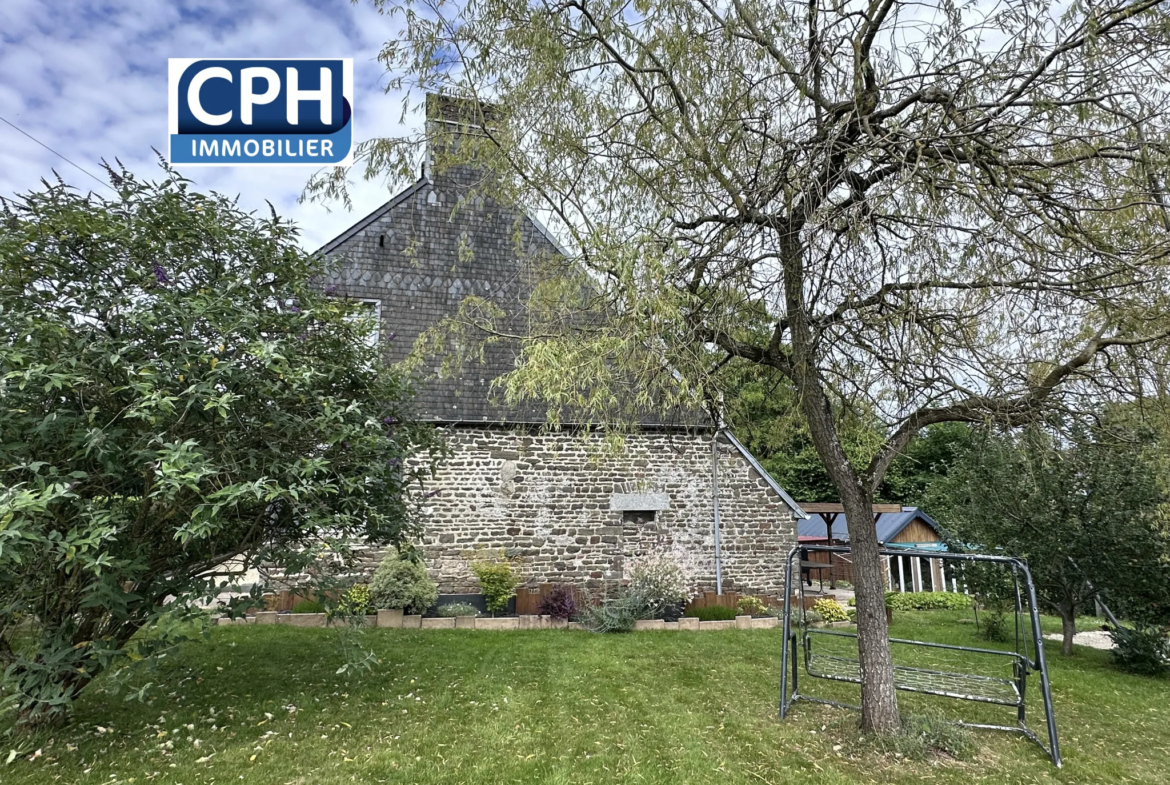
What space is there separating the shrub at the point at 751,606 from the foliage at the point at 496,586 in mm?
3927

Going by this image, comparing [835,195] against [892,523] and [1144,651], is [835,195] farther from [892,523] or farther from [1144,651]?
[892,523]

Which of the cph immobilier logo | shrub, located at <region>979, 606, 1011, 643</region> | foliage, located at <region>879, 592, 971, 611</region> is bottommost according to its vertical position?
foliage, located at <region>879, 592, 971, 611</region>

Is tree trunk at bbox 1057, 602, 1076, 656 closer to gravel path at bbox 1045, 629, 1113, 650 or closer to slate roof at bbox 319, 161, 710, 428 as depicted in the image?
gravel path at bbox 1045, 629, 1113, 650

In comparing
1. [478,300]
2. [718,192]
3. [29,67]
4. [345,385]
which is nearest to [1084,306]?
[718,192]

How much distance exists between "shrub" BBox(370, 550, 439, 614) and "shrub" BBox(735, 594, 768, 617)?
205 inches

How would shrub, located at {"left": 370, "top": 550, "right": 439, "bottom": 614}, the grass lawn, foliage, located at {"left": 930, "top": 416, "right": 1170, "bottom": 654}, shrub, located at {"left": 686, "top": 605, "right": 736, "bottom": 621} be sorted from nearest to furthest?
the grass lawn < foliage, located at {"left": 930, "top": 416, "right": 1170, "bottom": 654} < shrub, located at {"left": 370, "top": 550, "right": 439, "bottom": 614} < shrub, located at {"left": 686, "top": 605, "right": 736, "bottom": 621}

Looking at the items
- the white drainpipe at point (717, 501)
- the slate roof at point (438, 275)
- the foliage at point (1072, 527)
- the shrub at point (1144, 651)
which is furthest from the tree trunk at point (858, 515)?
the shrub at point (1144, 651)

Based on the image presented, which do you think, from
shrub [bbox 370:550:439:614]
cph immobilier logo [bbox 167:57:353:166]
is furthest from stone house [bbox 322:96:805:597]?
cph immobilier logo [bbox 167:57:353:166]

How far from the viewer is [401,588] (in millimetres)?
8656

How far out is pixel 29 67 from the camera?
678cm

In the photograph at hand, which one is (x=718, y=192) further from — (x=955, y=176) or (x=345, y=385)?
(x=345, y=385)

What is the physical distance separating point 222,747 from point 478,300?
13.3 ft

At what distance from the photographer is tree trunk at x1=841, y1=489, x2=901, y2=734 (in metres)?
4.55

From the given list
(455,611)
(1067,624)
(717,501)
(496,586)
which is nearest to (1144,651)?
(1067,624)
